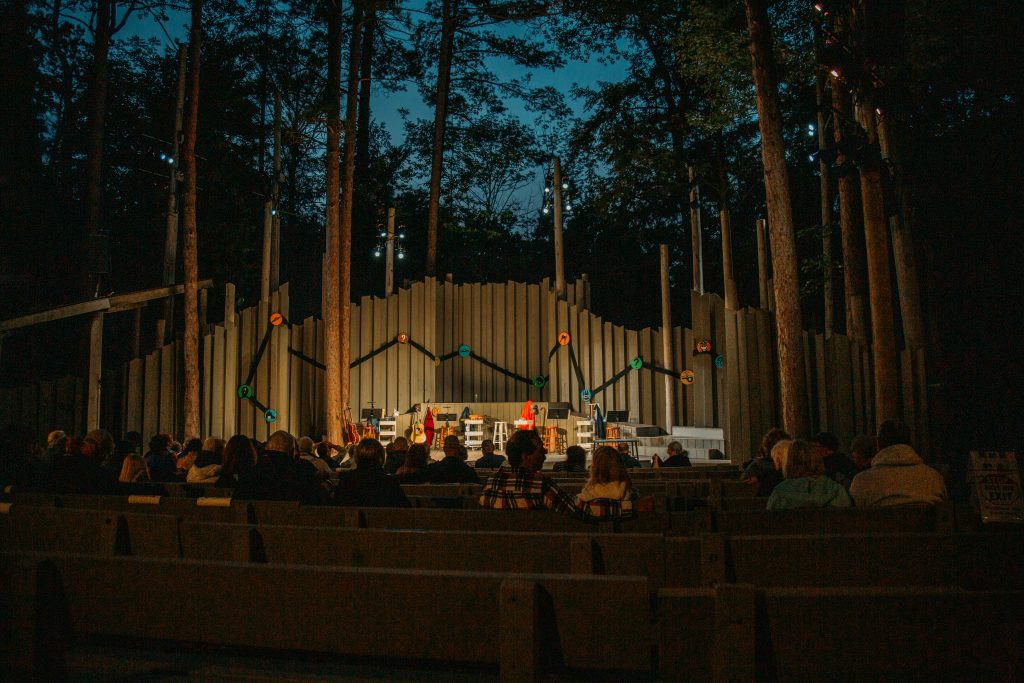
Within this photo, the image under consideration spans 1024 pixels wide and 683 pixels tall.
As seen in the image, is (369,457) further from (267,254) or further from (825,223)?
(825,223)

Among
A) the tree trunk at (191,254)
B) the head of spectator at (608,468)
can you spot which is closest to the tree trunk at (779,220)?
the head of spectator at (608,468)

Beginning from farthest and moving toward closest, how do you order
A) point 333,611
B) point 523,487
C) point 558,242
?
point 558,242 → point 523,487 → point 333,611

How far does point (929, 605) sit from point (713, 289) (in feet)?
96.0

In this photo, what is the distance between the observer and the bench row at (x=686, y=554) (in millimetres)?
2566

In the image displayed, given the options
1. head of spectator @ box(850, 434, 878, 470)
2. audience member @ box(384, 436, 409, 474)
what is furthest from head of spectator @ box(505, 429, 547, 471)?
audience member @ box(384, 436, 409, 474)

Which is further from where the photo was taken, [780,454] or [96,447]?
[96,447]

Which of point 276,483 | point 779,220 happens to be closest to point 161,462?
point 276,483

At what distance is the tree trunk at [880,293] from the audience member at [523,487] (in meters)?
8.88

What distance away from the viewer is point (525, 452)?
4602 mm

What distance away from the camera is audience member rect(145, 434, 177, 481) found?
7533 mm

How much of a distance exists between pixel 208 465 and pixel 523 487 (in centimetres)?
365

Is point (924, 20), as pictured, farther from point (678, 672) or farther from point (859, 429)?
point (678, 672)

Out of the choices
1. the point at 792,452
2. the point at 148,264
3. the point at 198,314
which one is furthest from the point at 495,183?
the point at 792,452

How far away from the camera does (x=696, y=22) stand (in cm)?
1739
